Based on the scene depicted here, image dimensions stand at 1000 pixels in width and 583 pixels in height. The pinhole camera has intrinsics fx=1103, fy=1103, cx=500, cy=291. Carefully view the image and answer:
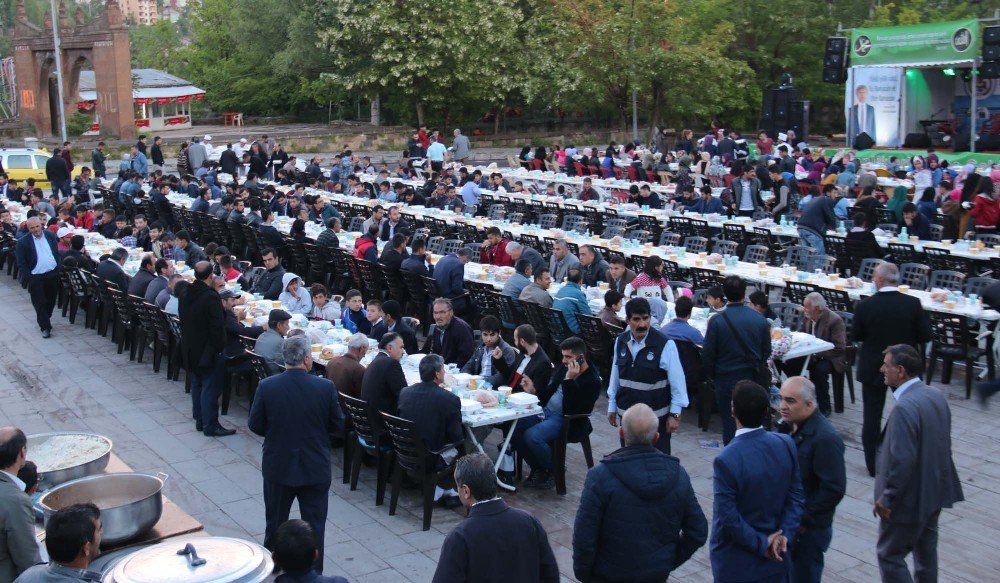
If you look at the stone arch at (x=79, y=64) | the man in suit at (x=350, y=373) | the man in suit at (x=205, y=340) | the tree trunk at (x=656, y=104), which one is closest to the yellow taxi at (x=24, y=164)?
the stone arch at (x=79, y=64)

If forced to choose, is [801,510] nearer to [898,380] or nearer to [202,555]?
[898,380]

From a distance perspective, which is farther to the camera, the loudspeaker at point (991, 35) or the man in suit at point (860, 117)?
the man in suit at point (860, 117)

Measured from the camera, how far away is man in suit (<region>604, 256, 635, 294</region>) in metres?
12.1

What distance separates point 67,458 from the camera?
5.91 meters

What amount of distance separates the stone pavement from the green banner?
21156mm

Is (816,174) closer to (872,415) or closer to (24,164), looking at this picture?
(872,415)

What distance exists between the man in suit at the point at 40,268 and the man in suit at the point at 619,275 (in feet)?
25.2

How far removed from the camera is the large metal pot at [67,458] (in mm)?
5691

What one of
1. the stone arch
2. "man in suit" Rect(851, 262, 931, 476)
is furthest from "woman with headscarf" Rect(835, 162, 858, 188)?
the stone arch

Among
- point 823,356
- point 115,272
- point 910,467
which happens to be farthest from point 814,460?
point 115,272

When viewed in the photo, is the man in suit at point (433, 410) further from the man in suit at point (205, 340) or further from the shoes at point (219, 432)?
the shoes at point (219, 432)

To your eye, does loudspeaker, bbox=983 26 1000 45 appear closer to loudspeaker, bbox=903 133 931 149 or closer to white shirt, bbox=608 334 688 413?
loudspeaker, bbox=903 133 931 149

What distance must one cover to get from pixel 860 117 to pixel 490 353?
1045 inches

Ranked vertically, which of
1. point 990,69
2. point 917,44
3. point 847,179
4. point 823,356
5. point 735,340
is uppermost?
point 917,44
